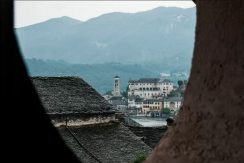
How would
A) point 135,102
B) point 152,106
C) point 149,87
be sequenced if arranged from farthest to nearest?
point 149,87
point 135,102
point 152,106

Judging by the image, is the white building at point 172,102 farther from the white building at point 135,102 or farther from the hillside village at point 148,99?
the white building at point 135,102

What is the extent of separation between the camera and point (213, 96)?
17.3 feet

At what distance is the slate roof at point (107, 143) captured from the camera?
19.6 meters

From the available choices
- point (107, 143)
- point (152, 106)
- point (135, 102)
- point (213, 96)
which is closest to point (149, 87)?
point (135, 102)

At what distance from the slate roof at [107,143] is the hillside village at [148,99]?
2794 inches

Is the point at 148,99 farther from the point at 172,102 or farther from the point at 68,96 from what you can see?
the point at 68,96

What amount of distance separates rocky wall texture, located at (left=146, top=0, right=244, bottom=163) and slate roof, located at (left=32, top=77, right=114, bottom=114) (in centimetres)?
1560

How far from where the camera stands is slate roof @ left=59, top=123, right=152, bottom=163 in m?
19.6

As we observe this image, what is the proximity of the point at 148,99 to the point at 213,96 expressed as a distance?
122826mm

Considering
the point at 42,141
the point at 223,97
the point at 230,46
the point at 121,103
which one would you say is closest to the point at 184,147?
the point at 223,97

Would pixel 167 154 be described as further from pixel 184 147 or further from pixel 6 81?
pixel 6 81

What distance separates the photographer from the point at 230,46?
520cm

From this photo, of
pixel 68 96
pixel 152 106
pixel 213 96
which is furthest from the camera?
pixel 152 106

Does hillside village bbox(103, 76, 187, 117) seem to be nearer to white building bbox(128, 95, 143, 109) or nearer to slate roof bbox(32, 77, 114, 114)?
white building bbox(128, 95, 143, 109)
